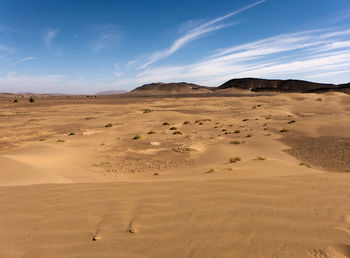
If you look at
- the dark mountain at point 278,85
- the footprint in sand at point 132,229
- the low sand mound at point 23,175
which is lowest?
the low sand mound at point 23,175

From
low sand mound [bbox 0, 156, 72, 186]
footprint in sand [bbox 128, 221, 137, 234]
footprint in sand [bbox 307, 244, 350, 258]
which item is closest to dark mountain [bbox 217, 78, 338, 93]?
low sand mound [bbox 0, 156, 72, 186]

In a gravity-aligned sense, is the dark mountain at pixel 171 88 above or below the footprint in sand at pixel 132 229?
above

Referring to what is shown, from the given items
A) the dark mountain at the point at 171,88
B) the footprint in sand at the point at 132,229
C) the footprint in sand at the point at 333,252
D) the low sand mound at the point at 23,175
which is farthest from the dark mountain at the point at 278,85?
the footprint in sand at the point at 132,229

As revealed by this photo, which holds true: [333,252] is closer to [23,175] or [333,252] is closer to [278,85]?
[23,175]

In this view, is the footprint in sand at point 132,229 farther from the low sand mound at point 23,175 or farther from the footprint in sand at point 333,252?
the low sand mound at point 23,175

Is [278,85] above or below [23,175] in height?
above

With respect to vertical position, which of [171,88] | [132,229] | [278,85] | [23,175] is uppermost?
[171,88]

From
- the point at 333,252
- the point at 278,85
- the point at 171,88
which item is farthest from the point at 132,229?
the point at 171,88

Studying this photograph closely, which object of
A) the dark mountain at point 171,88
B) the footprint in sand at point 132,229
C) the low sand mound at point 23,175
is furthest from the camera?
the dark mountain at point 171,88

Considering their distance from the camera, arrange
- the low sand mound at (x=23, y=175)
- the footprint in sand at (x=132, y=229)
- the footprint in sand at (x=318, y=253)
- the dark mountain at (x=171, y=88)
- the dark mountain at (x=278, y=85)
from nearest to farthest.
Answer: the footprint in sand at (x=318, y=253) < the footprint in sand at (x=132, y=229) < the low sand mound at (x=23, y=175) < the dark mountain at (x=278, y=85) < the dark mountain at (x=171, y=88)

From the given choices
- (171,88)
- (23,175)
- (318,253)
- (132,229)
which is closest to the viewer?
(318,253)

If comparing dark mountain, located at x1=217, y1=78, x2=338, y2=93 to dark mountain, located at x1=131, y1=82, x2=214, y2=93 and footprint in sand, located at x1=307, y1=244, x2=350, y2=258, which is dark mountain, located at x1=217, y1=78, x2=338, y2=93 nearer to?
dark mountain, located at x1=131, y1=82, x2=214, y2=93

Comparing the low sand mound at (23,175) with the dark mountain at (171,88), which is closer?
the low sand mound at (23,175)

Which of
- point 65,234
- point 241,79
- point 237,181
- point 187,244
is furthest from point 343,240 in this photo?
point 241,79
